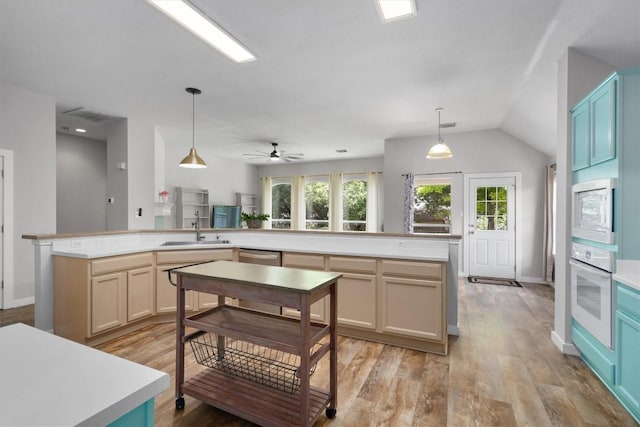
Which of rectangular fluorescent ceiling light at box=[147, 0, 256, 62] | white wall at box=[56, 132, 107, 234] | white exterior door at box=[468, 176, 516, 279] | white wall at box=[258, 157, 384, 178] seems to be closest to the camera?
rectangular fluorescent ceiling light at box=[147, 0, 256, 62]

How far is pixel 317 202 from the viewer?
909 cm

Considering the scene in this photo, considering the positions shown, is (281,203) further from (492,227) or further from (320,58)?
(320,58)

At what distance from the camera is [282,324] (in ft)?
6.46

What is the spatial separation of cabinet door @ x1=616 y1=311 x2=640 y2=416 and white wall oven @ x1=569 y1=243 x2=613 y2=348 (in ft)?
0.37

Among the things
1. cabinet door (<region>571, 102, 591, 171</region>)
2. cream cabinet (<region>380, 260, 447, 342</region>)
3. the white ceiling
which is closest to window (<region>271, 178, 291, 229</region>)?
the white ceiling

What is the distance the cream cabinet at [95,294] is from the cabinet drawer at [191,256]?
0.70ft

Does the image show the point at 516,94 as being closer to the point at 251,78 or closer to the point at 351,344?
the point at 251,78

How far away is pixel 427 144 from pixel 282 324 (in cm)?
520

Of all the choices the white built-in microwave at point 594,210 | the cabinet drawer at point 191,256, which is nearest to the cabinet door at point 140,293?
the cabinet drawer at point 191,256

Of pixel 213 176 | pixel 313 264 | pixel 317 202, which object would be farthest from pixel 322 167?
pixel 313 264

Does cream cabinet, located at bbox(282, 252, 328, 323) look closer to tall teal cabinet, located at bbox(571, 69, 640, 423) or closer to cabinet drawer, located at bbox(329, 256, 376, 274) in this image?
cabinet drawer, located at bbox(329, 256, 376, 274)

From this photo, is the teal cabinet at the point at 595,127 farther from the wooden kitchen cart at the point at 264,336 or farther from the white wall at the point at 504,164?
the white wall at the point at 504,164

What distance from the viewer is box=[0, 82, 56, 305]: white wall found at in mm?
3789

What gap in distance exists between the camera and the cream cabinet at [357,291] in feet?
9.76
